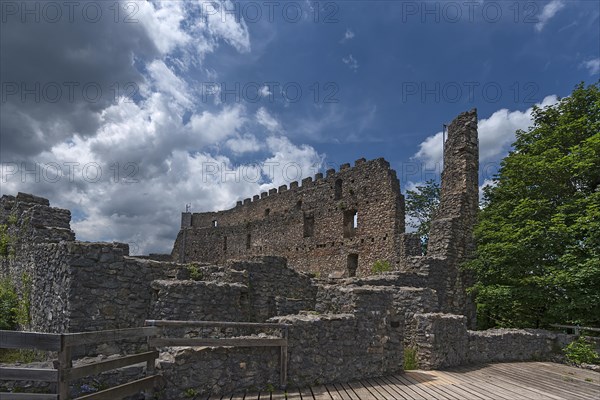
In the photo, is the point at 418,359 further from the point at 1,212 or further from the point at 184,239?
the point at 184,239

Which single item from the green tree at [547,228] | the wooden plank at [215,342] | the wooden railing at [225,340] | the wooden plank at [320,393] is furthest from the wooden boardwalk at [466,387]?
the green tree at [547,228]

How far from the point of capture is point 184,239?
4147 cm

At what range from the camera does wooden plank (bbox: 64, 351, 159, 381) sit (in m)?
5.03

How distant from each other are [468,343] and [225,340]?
7.31m

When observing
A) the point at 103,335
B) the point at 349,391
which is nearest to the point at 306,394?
the point at 349,391

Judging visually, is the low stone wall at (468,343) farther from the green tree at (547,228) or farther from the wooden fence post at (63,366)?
the wooden fence post at (63,366)

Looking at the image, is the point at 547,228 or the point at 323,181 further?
the point at 323,181

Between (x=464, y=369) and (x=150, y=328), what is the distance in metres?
7.74

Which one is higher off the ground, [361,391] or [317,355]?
[317,355]

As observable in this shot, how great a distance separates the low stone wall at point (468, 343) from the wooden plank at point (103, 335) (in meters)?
6.55

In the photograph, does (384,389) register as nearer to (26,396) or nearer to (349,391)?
(349,391)

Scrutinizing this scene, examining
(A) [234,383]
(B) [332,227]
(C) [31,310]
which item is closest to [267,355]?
(A) [234,383]

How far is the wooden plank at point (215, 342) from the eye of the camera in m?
6.48

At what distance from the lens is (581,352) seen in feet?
39.6
